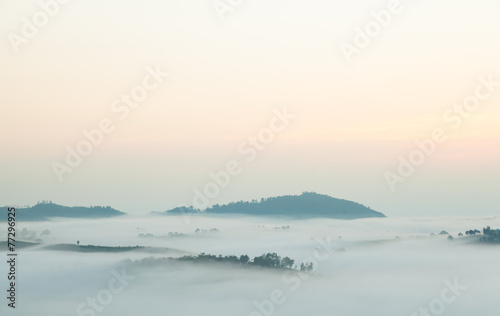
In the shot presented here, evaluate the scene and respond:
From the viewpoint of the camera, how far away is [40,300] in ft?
272

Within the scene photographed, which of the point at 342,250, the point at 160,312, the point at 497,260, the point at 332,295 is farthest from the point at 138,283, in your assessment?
the point at 497,260

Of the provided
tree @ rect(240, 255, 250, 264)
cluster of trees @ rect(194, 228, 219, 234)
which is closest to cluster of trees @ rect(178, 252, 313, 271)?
tree @ rect(240, 255, 250, 264)

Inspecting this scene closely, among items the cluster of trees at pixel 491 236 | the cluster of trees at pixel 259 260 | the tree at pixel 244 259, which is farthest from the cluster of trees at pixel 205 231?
the cluster of trees at pixel 491 236

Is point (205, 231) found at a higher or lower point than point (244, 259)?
higher

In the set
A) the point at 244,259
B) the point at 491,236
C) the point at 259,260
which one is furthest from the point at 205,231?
the point at 491,236

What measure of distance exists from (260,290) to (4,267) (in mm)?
35231

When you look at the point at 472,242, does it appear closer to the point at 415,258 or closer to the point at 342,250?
the point at 415,258

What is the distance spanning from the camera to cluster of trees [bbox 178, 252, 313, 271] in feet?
358

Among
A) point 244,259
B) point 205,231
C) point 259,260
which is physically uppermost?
point 205,231

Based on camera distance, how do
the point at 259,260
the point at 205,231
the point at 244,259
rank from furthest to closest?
the point at 205,231 < the point at 259,260 < the point at 244,259

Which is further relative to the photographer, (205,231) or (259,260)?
(205,231)

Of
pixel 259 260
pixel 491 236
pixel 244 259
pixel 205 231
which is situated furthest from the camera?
pixel 205 231

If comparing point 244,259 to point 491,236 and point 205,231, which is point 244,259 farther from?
point 491,236

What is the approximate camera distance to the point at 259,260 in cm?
11044
